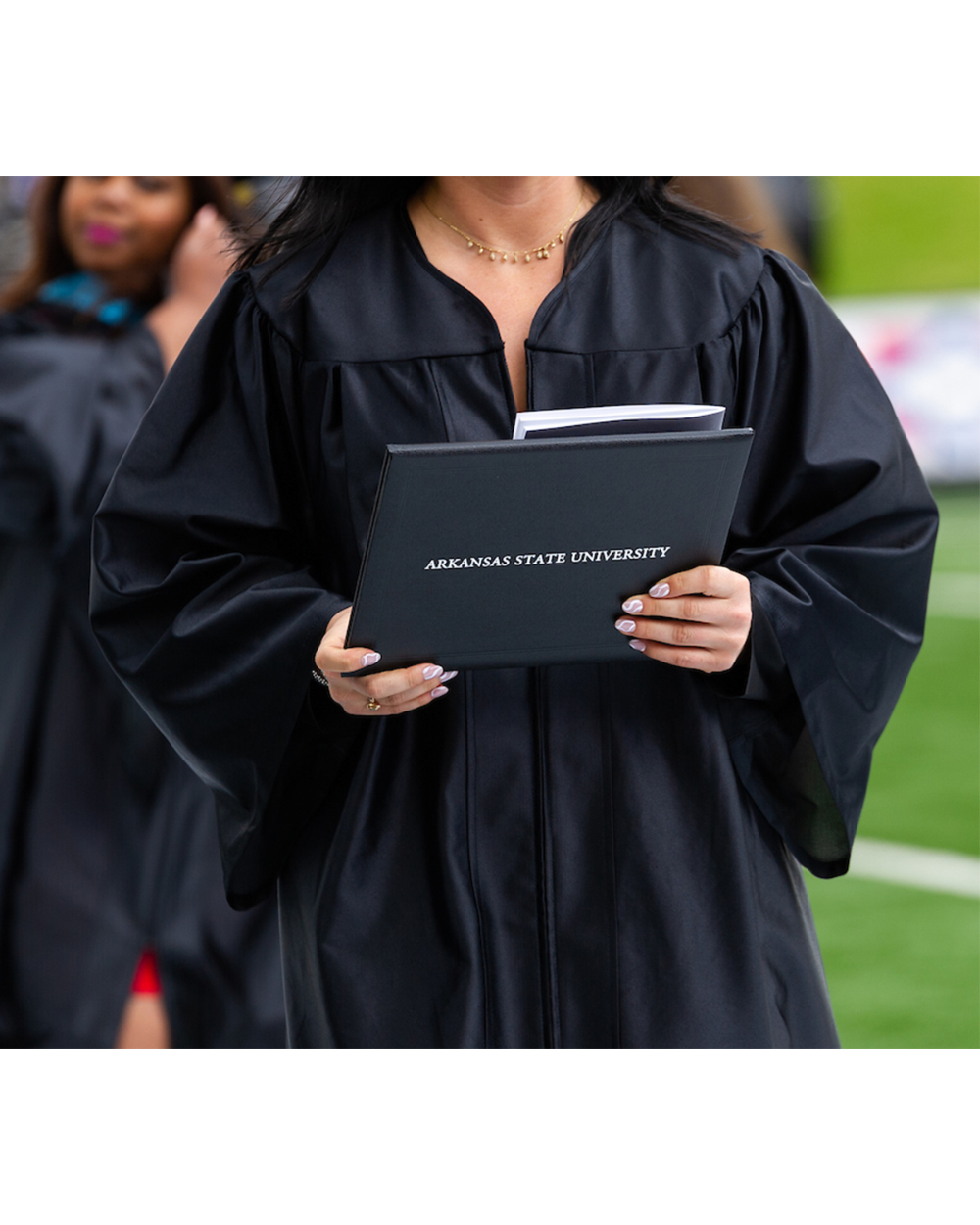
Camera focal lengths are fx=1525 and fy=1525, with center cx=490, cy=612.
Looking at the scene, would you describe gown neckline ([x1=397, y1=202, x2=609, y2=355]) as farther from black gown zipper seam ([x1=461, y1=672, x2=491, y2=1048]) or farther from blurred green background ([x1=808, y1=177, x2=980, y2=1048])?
blurred green background ([x1=808, y1=177, x2=980, y2=1048])

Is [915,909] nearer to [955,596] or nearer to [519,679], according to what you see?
[519,679]

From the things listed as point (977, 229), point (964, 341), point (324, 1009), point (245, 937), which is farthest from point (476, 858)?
point (977, 229)

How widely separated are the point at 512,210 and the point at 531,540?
0.47 m

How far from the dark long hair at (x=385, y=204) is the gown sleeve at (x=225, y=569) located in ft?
0.26

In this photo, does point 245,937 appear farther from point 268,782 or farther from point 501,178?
point 501,178

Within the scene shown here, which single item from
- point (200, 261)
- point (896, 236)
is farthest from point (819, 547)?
point (896, 236)

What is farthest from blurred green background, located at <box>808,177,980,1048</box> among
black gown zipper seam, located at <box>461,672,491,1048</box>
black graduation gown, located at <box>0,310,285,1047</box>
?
black gown zipper seam, located at <box>461,672,491,1048</box>

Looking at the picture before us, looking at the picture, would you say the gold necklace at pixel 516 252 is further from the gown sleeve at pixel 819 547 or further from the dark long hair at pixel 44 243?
the dark long hair at pixel 44 243

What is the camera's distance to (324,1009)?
1.67 meters

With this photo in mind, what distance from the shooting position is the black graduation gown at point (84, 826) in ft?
10.3

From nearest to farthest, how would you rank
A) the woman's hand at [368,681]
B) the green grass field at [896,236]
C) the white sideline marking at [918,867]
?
the woman's hand at [368,681] < the white sideline marking at [918,867] < the green grass field at [896,236]

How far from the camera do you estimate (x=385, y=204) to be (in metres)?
1.77


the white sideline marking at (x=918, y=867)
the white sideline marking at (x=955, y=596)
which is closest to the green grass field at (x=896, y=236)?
the white sideline marking at (x=955, y=596)

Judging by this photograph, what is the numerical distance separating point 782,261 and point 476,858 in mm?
759
